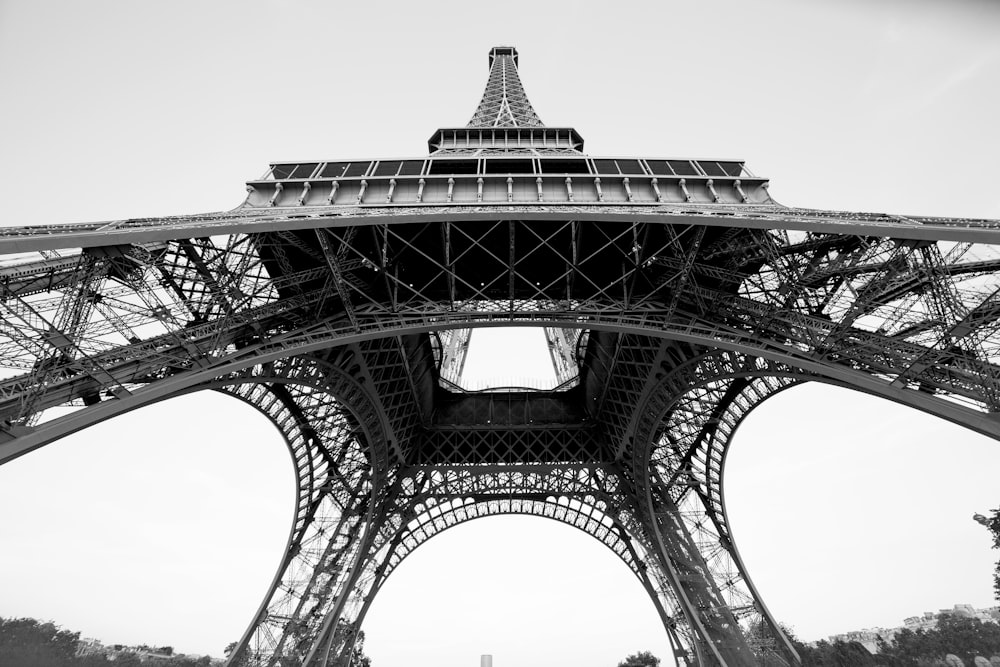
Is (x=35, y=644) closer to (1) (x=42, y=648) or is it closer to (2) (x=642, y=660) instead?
(1) (x=42, y=648)

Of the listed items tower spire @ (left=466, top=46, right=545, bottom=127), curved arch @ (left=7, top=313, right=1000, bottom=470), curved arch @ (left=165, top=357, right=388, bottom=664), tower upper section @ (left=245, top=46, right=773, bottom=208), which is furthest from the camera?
tower spire @ (left=466, top=46, right=545, bottom=127)

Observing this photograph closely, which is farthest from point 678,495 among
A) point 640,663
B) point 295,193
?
point 640,663

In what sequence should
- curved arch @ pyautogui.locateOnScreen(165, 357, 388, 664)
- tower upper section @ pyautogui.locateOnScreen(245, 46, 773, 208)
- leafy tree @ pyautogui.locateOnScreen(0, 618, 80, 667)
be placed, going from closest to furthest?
tower upper section @ pyautogui.locateOnScreen(245, 46, 773, 208), curved arch @ pyautogui.locateOnScreen(165, 357, 388, 664), leafy tree @ pyautogui.locateOnScreen(0, 618, 80, 667)

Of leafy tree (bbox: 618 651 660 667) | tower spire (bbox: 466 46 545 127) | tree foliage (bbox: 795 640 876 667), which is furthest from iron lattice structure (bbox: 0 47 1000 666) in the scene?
leafy tree (bbox: 618 651 660 667)

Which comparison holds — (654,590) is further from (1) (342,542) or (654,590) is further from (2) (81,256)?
(2) (81,256)

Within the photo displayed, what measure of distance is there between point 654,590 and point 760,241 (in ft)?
85.2

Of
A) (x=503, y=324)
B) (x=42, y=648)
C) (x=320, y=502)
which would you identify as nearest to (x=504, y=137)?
(x=503, y=324)

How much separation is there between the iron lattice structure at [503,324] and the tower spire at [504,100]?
7365 mm

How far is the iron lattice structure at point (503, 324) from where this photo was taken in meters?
12.5

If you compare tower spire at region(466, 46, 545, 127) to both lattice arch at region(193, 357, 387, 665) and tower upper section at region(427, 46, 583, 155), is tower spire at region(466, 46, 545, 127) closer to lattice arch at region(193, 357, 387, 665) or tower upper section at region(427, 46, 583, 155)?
tower upper section at region(427, 46, 583, 155)

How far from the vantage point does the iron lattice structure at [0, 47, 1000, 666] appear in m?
12.5

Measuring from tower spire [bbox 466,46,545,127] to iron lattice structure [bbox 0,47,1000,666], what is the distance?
736 centimetres

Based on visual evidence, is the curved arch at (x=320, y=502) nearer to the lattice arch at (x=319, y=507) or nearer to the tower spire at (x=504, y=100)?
the lattice arch at (x=319, y=507)

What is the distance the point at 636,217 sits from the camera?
48.1 ft
